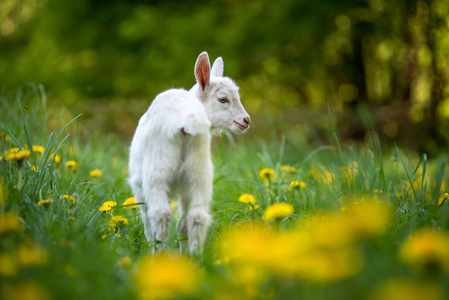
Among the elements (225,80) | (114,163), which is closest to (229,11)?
(114,163)

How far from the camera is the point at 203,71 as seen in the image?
273 cm

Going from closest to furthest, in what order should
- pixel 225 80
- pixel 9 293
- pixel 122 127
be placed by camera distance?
pixel 9 293 → pixel 225 80 → pixel 122 127

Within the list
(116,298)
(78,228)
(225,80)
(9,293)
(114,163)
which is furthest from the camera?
(114,163)

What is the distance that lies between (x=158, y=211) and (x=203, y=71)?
3.08 feet

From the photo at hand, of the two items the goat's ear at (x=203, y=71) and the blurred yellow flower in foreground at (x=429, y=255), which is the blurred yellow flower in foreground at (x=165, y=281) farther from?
the goat's ear at (x=203, y=71)

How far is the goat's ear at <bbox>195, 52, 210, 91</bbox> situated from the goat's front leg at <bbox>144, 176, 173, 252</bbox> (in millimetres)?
780

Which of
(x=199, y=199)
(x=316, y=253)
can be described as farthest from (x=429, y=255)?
(x=199, y=199)

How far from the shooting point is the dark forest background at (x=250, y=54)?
28.2 ft

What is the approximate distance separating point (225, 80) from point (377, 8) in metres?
8.07

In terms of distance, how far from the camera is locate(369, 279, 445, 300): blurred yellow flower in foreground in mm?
1078

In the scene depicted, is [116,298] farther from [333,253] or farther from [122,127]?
[122,127]

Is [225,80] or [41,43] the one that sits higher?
[41,43]

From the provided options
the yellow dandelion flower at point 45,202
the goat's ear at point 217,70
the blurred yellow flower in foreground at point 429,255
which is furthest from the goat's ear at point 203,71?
the blurred yellow flower in foreground at point 429,255

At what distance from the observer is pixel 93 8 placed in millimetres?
9547
